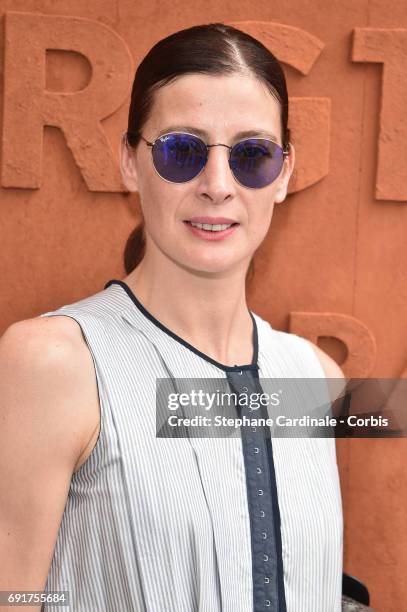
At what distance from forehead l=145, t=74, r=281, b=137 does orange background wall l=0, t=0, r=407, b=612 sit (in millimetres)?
638

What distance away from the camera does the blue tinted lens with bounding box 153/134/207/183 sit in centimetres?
157

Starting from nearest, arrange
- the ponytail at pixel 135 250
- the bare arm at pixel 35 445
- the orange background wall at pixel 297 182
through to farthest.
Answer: the bare arm at pixel 35 445 → the ponytail at pixel 135 250 → the orange background wall at pixel 297 182

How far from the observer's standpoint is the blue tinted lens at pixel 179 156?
A: 5.15ft

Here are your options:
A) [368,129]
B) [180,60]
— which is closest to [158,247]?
[180,60]

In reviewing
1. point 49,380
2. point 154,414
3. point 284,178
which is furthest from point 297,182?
point 49,380

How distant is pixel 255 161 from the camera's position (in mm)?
Answer: 1601

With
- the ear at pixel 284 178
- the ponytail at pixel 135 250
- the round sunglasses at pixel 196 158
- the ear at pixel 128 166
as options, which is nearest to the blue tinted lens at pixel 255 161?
the round sunglasses at pixel 196 158

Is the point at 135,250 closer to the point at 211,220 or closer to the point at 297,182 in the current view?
the point at 211,220

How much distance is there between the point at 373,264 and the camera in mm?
2311

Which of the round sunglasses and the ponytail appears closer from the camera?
the round sunglasses

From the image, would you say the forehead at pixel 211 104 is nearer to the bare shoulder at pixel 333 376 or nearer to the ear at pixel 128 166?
the ear at pixel 128 166

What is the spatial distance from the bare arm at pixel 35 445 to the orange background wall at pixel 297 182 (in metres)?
0.82

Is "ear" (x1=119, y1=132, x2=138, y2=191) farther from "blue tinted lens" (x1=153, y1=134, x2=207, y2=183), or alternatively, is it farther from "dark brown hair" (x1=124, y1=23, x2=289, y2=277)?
"blue tinted lens" (x1=153, y1=134, x2=207, y2=183)

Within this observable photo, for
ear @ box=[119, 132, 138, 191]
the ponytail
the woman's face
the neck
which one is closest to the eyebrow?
the woman's face
